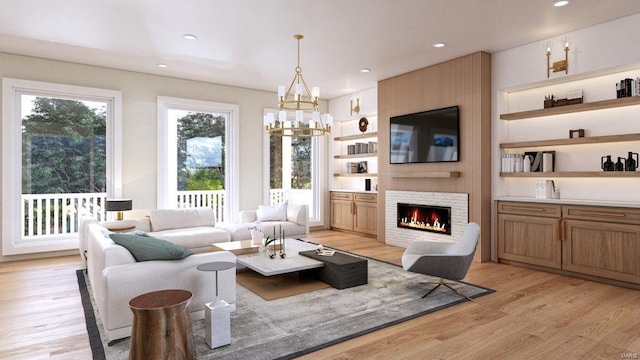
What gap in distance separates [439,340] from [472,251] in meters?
1.22

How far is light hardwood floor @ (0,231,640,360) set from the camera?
2643 millimetres

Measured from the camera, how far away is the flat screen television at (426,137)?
18.5 feet

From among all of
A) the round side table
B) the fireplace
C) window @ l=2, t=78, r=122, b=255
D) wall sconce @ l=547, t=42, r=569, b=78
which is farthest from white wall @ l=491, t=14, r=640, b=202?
window @ l=2, t=78, r=122, b=255

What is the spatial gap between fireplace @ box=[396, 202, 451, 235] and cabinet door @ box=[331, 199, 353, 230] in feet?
5.17

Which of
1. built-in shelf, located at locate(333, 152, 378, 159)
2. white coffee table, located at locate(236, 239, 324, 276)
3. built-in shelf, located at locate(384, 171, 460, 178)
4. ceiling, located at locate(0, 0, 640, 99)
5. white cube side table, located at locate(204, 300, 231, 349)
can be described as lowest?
white cube side table, located at locate(204, 300, 231, 349)

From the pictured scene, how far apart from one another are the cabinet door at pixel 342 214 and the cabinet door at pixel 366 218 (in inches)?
6.9

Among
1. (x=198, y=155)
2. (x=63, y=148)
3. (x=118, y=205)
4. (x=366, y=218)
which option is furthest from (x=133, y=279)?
(x=366, y=218)

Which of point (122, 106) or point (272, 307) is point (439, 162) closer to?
point (272, 307)

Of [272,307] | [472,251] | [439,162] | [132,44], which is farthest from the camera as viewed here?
[439,162]

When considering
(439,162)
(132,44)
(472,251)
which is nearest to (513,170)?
(439,162)

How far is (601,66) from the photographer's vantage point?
432 centimetres

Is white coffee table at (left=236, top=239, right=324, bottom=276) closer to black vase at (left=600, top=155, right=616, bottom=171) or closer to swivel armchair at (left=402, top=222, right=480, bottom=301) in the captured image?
swivel armchair at (left=402, top=222, right=480, bottom=301)

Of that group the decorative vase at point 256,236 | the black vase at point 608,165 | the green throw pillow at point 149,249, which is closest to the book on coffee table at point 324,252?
the decorative vase at point 256,236

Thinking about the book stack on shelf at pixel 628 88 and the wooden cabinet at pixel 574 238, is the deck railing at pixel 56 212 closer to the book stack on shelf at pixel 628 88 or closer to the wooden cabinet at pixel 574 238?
the wooden cabinet at pixel 574 238
